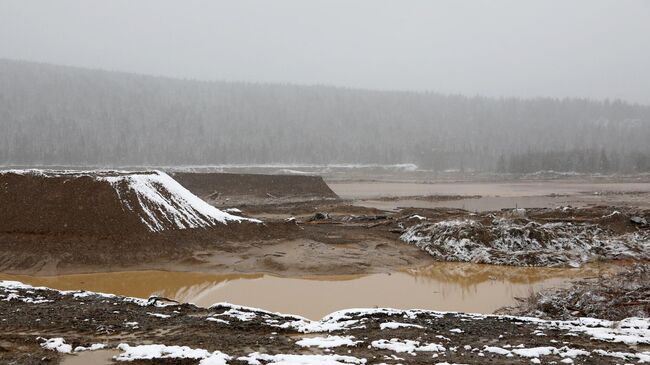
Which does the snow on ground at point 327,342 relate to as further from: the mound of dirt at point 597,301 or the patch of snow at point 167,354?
the mound of dirt at point 597,301

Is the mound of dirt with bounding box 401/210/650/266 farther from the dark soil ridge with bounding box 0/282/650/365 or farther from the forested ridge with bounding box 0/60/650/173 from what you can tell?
the forested ridge with bounding box 0/60/650/173

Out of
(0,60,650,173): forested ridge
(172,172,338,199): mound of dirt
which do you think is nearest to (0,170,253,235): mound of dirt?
(172,172,338,199): mound of dirt

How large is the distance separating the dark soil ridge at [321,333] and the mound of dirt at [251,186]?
88.4 ft

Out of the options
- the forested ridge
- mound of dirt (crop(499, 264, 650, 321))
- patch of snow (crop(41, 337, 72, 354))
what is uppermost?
the forested ridge

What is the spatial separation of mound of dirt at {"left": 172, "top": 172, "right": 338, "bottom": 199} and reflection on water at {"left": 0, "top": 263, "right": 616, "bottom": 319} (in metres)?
22.6

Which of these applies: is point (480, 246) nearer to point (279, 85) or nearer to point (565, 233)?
point (565, 233)

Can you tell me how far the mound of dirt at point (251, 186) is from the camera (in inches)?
1427

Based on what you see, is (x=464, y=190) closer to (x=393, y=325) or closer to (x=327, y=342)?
(x=393, y=325)

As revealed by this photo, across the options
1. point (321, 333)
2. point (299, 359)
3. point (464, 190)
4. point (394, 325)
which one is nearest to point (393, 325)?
point (394, 325)

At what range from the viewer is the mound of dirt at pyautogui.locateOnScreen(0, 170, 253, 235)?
14.8 m

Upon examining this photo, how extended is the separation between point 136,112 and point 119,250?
5472 inches

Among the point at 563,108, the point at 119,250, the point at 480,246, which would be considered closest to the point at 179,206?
the point at 119,250

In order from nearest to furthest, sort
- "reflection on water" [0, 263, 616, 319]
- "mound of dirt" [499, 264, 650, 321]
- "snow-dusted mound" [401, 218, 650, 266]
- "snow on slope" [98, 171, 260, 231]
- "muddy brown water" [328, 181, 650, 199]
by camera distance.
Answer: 1. "mound of dirt" [499, 264, 650, 321]
2. "reflection on water" [0, 263, 616, 319]
3. "snow-dusted mound" [401, 218, 650, 266]
4. "snow on slope" [98, 171, 260, 231]
5. "muddy brown water" [328, 181, 650, 199]

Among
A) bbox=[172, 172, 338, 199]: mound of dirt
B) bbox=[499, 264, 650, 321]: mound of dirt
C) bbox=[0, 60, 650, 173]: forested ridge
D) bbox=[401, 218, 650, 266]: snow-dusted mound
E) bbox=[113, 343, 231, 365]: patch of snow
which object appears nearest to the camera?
bbox=[113, 343, 231, 365]: patch of snow
